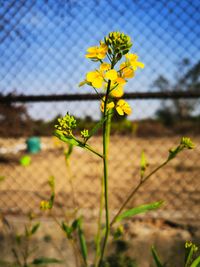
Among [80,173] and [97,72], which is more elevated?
[97,72]

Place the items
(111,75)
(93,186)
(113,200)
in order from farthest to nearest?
(93,186) < (113,200) < (111,75)

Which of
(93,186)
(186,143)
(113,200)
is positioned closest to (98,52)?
(186,143)

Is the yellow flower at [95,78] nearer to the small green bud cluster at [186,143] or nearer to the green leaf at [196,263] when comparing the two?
the small green bud cluster at [186,143]

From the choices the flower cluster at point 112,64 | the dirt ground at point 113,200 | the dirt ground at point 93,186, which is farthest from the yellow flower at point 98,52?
the dirt ground at point 93,186

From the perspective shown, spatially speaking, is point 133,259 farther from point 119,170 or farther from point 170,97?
point 119,170

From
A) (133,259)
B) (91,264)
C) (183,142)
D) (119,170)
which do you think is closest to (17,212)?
(91,264)

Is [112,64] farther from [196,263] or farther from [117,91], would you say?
[196,263]

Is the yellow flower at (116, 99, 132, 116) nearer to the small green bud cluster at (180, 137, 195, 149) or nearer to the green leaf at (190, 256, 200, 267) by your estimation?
the small green bud cluster at (180, 137, 195, 149)
